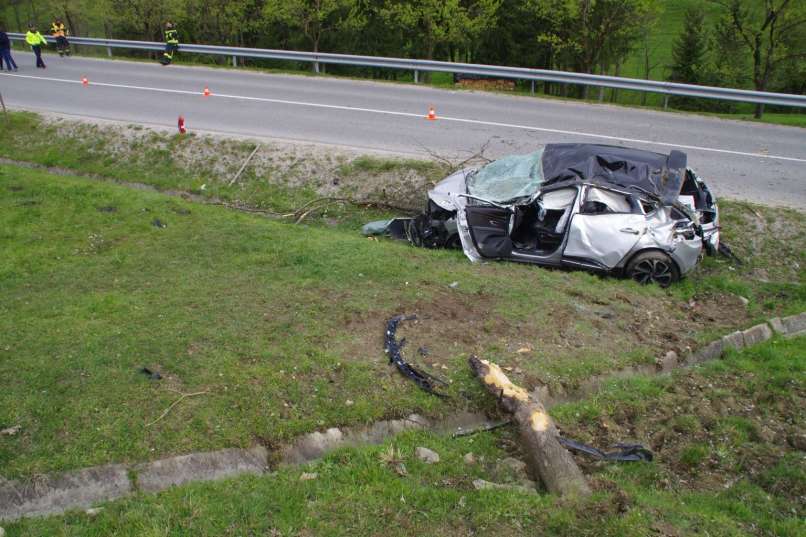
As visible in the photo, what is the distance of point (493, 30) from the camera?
100ft

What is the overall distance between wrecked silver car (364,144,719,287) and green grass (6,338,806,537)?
Answer: 325cm

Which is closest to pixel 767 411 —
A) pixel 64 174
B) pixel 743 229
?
pixel 743 229

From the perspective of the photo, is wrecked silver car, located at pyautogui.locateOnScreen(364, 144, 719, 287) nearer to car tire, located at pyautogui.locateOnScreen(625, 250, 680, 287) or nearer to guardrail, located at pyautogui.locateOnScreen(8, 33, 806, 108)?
car tire, located at pyautogui.locateOnScreen(625, 250, 680, 287)

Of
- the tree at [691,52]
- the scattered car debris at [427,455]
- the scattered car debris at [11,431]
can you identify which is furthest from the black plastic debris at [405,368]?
the tree at [691,52]

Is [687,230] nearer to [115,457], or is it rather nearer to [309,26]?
[115,457]

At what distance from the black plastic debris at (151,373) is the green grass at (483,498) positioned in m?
1.63

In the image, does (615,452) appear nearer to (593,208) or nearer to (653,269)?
(653,269)

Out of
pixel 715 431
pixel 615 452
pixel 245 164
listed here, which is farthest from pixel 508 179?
pixel 245 164

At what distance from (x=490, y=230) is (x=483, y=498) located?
5308mm

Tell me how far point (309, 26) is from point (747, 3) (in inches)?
748

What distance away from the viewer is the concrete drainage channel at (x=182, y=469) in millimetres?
5273

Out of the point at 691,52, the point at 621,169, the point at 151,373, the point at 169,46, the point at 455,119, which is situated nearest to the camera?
the point at 151,373

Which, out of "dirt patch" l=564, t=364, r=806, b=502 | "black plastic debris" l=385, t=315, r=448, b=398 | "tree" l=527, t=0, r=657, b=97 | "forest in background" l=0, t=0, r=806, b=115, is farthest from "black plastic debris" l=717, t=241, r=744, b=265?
"tree" l=527, t=0, r=657, b=97

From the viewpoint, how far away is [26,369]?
662cm
